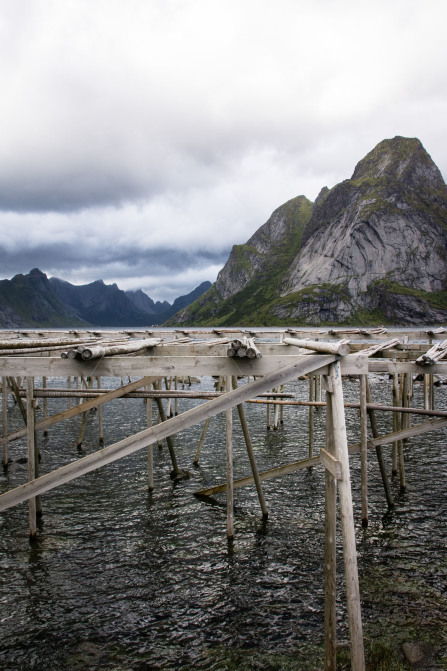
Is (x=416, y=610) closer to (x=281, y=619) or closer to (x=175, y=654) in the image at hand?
(x=281, y=619)

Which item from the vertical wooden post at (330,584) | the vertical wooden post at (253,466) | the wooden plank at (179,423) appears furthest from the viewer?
the vertical wooden post at (253,466)

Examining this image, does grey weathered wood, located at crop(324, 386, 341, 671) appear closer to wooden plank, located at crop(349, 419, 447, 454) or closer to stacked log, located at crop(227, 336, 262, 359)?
stacked log, located at crop(227, 336, 262, 359)

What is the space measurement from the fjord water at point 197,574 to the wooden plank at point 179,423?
321cm

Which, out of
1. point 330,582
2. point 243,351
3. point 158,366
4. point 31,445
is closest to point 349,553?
point 330,582

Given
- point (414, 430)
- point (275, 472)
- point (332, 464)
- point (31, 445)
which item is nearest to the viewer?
point (332, 464)

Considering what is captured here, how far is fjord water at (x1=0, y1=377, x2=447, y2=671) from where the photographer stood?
26.4ft

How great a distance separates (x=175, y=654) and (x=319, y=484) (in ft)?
30.9

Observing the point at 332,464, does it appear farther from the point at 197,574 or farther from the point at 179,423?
the point at 197,574

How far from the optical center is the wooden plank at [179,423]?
720 cm

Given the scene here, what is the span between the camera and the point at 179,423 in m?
7.52

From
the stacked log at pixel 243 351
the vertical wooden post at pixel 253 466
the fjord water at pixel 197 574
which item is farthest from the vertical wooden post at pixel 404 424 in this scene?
the stacked log at pixel 243 351

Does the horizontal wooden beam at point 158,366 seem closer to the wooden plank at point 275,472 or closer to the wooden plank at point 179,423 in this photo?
the wooden plank at point 179,423

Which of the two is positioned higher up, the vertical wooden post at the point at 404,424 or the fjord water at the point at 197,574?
the vertical wooden post at the point at 404,424

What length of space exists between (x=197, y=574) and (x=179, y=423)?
17.0 ft
